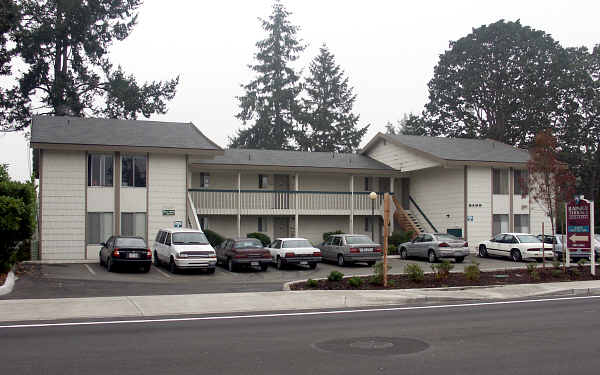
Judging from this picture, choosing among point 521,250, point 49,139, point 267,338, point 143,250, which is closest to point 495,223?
point 521,250

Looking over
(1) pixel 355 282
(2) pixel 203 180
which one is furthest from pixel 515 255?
(2) pixel 203 180

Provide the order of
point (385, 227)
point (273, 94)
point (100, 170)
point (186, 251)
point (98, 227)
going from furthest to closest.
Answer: point (273, 94) < point (100, 170) < point (98, 227) < point (186, 251) < point (385, 227)

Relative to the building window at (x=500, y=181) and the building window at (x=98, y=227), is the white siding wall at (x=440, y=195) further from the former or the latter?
the building window at (x=98, y=227)

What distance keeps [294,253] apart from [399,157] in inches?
561

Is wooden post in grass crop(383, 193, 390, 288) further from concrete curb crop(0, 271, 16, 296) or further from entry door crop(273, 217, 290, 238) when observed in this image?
entry door crop(273, 217, 290, 238)

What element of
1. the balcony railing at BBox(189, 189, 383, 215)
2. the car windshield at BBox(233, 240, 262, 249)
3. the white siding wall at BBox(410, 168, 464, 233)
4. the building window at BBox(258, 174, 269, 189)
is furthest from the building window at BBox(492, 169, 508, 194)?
the car windshield at BBox(233, 240, 262, 249)

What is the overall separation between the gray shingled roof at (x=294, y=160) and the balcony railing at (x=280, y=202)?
69.5 inches

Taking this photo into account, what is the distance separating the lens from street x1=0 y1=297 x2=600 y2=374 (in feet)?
25.8

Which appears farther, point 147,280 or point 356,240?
point 356,240

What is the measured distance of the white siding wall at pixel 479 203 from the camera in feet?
108

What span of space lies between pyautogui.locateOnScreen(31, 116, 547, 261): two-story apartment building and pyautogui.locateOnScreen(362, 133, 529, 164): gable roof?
0.32 feet

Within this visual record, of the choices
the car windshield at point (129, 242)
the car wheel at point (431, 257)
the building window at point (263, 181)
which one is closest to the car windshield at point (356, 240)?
the car wheel at point (431, 257)

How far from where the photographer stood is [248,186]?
118 ft

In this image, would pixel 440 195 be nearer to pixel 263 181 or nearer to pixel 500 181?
pixel 500 181
